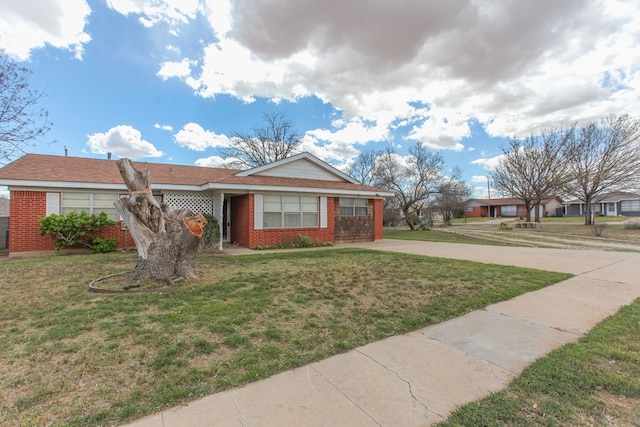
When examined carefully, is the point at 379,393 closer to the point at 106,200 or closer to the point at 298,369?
the point at 298,369

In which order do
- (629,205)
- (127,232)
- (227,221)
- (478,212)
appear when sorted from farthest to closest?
(478,212) < (629,205) < (227,221) < (127,232)

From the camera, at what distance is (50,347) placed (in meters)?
3.12

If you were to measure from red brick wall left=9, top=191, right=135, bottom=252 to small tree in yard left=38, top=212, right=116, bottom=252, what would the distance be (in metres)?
0.57

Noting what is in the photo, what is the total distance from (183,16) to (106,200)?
7435 mm

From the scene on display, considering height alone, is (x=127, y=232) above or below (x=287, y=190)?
below

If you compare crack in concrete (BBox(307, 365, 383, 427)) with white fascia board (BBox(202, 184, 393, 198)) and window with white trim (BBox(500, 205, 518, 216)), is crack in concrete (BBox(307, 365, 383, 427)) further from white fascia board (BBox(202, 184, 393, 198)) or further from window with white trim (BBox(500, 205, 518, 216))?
window with white trim (BBox(500, 205, 518, 216))

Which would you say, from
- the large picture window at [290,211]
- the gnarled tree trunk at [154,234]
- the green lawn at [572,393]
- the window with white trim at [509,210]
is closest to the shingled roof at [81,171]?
the large picture window at [290,211]

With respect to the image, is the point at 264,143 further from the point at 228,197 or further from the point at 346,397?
the point at 346,397

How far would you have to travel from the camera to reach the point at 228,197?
13953 mm

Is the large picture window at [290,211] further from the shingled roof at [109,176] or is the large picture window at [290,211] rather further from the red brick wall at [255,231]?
the shingled roof at [109,176]

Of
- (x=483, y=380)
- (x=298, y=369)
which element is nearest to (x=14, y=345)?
(x=298, y=369)

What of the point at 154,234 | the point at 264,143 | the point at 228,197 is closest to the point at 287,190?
the point at 228,197

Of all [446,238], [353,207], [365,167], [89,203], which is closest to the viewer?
[89,203]

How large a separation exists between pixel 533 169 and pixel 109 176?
3267 centimetres
